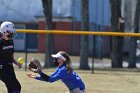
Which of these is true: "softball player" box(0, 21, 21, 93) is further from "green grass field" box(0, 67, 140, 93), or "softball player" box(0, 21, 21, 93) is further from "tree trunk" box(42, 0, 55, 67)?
"tree trunk" box(42, 0, 55, 67)

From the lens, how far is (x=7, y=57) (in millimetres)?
9344

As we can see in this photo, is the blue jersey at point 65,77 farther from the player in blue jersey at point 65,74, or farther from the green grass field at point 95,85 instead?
the green grass field at point 95,85

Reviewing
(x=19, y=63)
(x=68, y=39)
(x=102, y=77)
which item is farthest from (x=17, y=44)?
(x=19, y=63)

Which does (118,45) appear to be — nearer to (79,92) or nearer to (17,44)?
(17,44)

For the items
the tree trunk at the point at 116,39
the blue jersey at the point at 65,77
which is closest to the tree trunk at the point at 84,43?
the tree trunk at the point at 116,39

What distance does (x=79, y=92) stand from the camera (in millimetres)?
8883

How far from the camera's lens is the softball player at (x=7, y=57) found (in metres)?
9.21

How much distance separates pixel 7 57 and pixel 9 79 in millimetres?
436

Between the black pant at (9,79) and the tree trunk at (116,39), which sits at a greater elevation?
the black pant at (9,79)

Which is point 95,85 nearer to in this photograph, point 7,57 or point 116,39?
point 7,57

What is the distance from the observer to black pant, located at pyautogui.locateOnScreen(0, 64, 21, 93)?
30.1 ft

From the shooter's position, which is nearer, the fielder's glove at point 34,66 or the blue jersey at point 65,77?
the fielder's glove at point 34,66

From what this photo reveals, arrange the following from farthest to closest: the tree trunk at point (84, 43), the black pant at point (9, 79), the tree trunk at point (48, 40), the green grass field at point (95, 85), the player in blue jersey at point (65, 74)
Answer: the tree trunk at point (84, 43) < the tree trunk at point (48, 40) < the green grass field at point (95, 85) < the black pant at point (9, 79) < the player in blue jersey at point (65, 74)

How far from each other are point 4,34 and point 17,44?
84.7 ft
